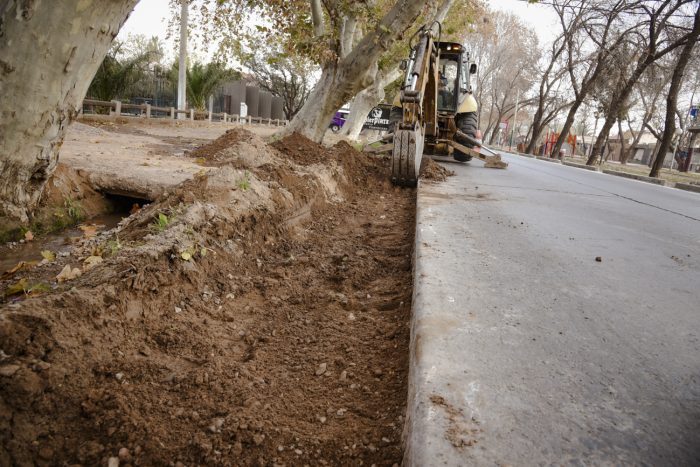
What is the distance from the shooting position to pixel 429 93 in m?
7.47

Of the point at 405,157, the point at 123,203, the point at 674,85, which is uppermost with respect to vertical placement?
the point at 674,85

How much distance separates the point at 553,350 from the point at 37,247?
11.5 ft

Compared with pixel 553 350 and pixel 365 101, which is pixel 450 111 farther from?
pixel 553 350

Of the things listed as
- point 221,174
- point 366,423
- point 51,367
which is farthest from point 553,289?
point 221,174

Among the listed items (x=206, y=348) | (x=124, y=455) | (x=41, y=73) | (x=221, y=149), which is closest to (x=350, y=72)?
(x=221, y=149)

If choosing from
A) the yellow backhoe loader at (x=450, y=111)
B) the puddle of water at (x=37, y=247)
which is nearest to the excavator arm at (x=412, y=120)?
the yellow backhoe loader at (x=450, y=111)

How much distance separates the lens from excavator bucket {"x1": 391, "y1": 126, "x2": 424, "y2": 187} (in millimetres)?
6027

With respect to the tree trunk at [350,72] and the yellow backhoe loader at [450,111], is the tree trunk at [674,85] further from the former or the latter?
the tree trunk at [350,72]

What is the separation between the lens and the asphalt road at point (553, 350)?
1.38 meters

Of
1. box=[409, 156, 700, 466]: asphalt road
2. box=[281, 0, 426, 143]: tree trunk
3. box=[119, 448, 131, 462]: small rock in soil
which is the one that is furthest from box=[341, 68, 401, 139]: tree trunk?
box=[119, 448, 131, 462]: small rock in soil

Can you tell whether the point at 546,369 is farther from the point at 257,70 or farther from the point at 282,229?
the point at 257,70

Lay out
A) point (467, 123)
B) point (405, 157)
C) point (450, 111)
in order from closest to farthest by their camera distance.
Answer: point (405, 157)
point (450, 111)
point (467, 123)

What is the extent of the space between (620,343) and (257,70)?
32669 mm

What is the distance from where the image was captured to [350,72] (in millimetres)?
7730
